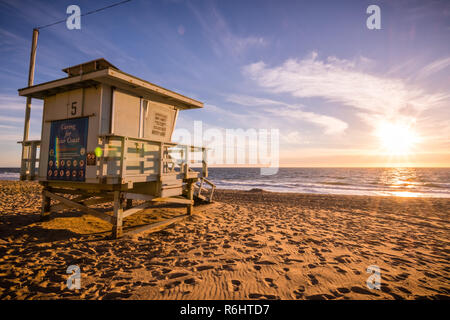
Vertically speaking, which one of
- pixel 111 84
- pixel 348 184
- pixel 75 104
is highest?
pixel 111 84

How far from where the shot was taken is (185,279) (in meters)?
4.14

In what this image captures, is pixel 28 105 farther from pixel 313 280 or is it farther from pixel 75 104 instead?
pixel 313 280

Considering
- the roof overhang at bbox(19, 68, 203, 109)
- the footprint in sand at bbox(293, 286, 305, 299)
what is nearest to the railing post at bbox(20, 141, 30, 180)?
the roof overhang at bbox(19, 68, 203, 109)

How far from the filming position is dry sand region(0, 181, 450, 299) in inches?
149

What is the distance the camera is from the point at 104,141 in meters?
6.22

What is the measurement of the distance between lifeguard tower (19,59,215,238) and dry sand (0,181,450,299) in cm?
111

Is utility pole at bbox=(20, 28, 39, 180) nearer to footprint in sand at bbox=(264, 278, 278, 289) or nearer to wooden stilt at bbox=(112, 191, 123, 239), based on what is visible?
wooden stilt at bbox=(112, 191, 123, 239)

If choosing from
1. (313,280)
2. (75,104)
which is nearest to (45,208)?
(75,104)

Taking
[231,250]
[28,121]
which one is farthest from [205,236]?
[28,121]

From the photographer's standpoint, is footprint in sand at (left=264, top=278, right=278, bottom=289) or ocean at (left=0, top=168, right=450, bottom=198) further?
ocean at (left=0, top=168, right=450, bottom=198)

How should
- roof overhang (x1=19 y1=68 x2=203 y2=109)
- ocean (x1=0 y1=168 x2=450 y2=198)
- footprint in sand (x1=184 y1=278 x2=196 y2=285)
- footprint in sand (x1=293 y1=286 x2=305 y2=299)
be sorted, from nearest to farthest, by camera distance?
footprint in sand (x1=293 y1=286 x2=305 y2=299) < footprint in sand (x1=184 y1=278 x2=196 y2=285) < roof overhang (x1=19 y1=68 x2=203 y2=109) < ocean (x1=0 y1=168 x2=450 y2=198)

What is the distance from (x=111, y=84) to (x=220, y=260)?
20.6 ft

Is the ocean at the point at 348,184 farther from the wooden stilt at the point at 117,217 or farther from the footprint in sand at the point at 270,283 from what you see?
the wooden stilt at the point at 117,217
